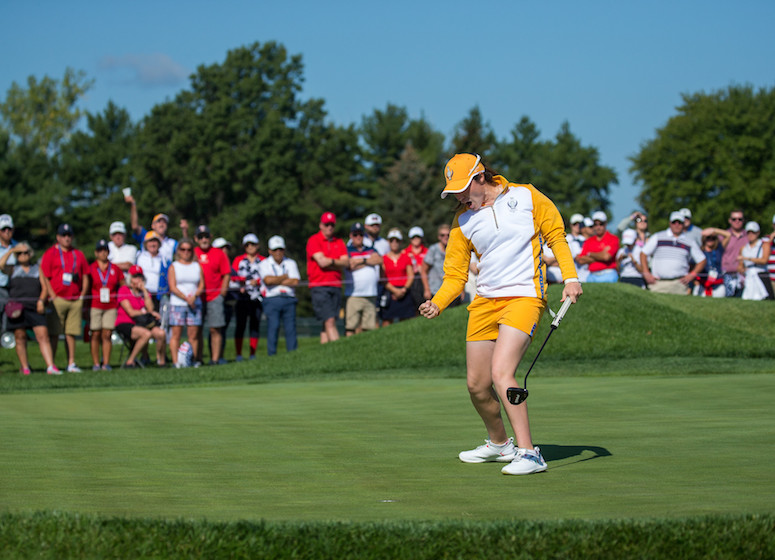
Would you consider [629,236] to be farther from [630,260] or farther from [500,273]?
[500,273]

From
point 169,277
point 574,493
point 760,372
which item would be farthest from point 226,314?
point 574,493

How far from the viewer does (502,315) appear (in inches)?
255

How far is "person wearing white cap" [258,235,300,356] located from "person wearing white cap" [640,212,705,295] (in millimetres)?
6738

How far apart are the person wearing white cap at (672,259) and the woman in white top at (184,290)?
8.39 meters

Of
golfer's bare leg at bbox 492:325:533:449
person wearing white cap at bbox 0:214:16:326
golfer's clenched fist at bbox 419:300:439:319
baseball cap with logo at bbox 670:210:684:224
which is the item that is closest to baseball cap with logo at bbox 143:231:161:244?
person wearing white cap at bbox 0:214:16:326

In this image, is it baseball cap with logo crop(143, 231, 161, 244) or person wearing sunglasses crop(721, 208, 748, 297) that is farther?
person wearing sunglasses crop(721, 208, 748, 297)

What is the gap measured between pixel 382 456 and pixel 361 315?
12.6 metres

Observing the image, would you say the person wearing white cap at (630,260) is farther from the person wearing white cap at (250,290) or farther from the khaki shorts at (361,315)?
the person wearing white cap at (250,290)

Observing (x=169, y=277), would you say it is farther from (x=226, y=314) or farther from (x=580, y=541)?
(x=580, y=541)

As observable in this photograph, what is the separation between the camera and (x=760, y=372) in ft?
46.4

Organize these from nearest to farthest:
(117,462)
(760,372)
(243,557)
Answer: (243,557)
(117,462)
(760,372)

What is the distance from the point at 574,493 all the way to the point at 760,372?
974cm

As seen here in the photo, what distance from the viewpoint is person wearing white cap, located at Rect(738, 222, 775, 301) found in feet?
66.2

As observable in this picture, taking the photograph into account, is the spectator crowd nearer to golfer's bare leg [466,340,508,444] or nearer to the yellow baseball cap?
golfer's bare leg [466,340,508,444]
